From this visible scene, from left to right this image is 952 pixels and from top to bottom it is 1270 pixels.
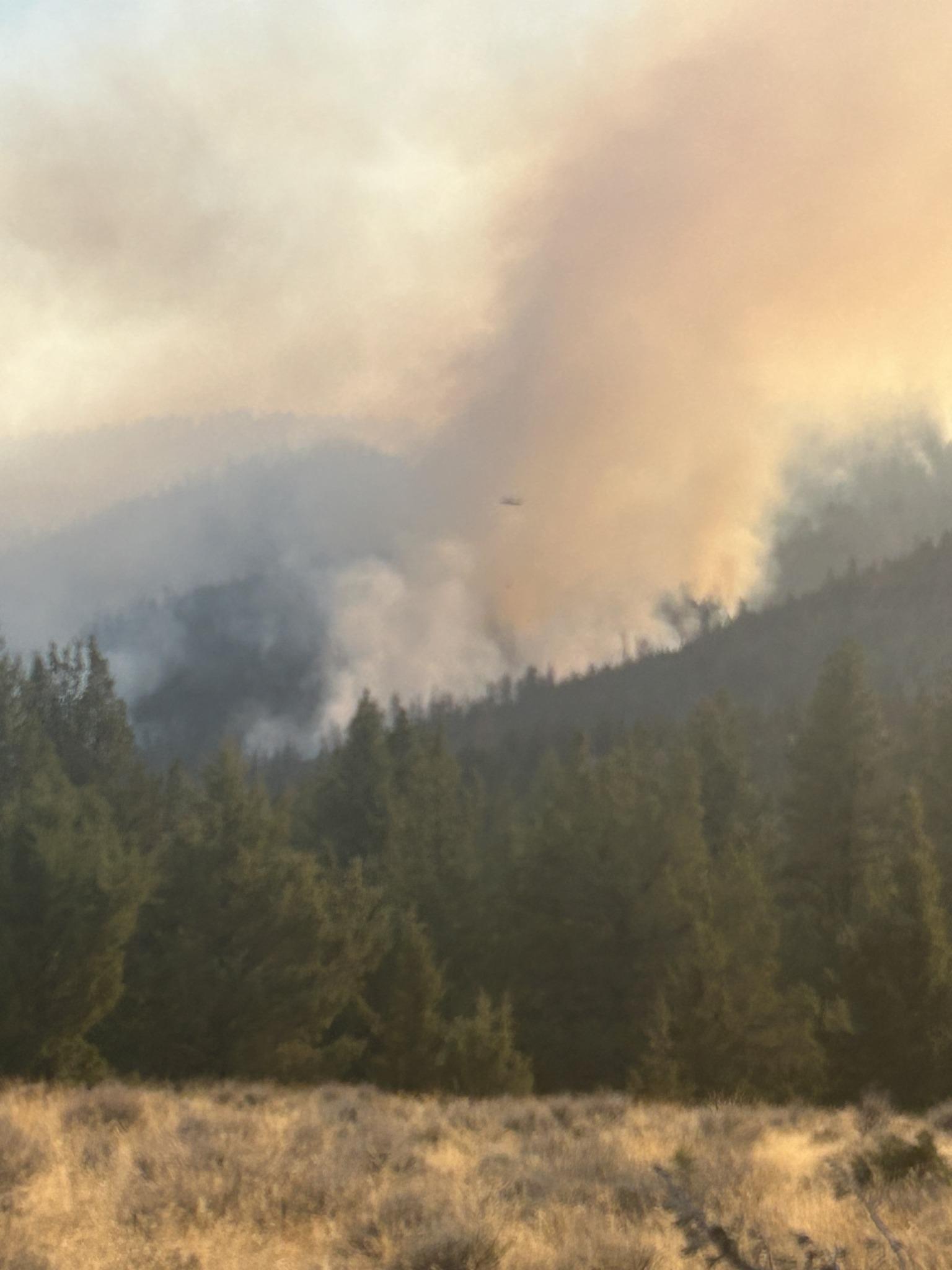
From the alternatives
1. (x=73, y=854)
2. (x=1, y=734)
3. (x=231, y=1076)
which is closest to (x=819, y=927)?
(x=231, y=1076)

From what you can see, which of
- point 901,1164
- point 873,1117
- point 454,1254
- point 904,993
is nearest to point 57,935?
point 873,1117

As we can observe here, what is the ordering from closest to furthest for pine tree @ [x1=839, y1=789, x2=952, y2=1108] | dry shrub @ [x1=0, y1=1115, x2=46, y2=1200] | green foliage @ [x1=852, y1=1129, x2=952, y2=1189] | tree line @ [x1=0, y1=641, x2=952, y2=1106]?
1. dry shrub @ [x1=0, y1=1115, x2=46, y2=1200]
2. green foliage @ [x1=852, y1=1129, x2=952, y2=1189]
3. pine tree @ [x1=839, y1=789, x2=952, y2=1108]
4. tree line @ [x1=0, y1=641, x2=952, y2=1106]

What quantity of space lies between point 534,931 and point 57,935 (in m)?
16.2

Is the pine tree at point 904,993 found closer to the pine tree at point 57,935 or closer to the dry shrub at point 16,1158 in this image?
the pine tree at point 57,935

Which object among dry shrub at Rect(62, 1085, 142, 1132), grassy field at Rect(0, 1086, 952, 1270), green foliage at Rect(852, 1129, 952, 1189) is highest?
dry shrub at Rect(62, 1085, 142, 1132)

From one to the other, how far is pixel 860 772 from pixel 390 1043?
19.7m

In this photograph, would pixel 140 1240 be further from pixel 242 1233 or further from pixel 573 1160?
pixel 573 1160

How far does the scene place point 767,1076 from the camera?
28391mm

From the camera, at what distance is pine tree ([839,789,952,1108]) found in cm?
2589

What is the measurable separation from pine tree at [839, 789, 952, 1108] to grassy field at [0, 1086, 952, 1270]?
1432 centimetres

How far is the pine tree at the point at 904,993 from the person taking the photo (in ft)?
84.9

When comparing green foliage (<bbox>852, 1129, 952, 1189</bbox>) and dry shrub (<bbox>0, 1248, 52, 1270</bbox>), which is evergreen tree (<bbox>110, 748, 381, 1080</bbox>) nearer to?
green foliage (<bbox>852, 1129, 952, 1189</bbox>)

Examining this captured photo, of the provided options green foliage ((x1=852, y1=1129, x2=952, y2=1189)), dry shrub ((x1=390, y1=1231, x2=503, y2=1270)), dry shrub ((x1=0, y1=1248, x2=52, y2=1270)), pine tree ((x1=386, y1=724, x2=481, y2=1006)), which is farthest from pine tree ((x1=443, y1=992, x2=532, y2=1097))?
dry shrub ((x1=0, y1=1248, x2=52, y2=1270))

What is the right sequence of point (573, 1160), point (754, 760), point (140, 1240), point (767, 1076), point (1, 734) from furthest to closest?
1. point (754, 760)
2. point (1, 734)
3. point (767, 1076)
4. point (573, 1160)
5. point (140, 1240)
